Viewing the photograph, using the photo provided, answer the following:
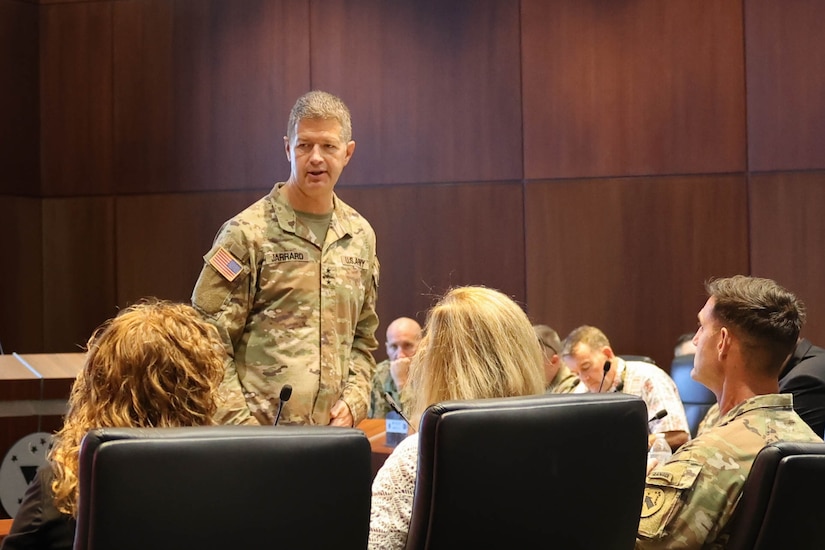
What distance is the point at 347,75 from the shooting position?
6094mm

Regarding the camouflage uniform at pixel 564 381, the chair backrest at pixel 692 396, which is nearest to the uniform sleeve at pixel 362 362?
the camouflage uniform at pixel 564 381

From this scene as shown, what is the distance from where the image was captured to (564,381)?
4.32 metres

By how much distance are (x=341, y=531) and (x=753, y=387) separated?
98 centimetres

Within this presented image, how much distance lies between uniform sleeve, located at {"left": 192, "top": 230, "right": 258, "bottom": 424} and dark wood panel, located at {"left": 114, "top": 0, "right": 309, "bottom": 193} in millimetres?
3712

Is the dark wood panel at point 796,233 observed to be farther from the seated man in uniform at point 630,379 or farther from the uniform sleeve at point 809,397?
the uniform sleeve at point 809,397

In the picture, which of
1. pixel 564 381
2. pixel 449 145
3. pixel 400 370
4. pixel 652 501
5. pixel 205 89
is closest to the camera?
pixel 652 501

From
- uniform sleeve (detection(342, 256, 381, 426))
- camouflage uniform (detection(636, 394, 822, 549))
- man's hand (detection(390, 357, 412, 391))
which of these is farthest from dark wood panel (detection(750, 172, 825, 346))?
camouflage uniform (detection(636, 394, 822, 549))

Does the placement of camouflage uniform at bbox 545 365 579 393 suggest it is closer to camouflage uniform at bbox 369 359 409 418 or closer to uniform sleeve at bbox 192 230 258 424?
camouflage uniform at bbox 369 359 409 418

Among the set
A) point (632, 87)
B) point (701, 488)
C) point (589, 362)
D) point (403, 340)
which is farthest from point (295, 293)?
point (632, 87)

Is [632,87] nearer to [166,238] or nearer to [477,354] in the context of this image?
[166,238]

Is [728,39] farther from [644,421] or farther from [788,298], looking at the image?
[644,421]

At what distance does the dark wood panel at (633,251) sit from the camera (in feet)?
19.0

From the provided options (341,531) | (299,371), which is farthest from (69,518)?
(299,371)

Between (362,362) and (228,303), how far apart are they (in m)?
0.41
